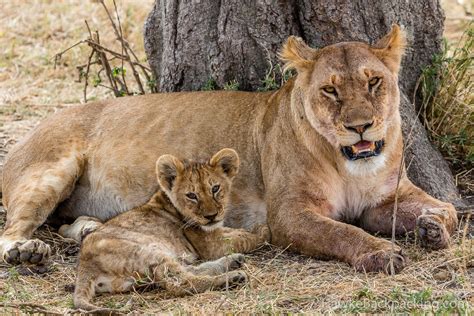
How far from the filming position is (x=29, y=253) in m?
5.75

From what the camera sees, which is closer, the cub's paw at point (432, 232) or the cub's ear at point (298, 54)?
the cub's paw at point (432, 232)

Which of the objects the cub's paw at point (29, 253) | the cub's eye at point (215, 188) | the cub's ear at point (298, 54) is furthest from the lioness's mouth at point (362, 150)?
the cub's paw at point (29, 253)

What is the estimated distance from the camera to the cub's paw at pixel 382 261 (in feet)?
17.2

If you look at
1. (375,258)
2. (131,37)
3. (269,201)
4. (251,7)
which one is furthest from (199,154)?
(131,37)

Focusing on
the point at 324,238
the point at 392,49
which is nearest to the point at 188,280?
the point at 324,238

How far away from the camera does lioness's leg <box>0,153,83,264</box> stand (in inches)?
245

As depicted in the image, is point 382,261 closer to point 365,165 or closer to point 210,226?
point 365,165

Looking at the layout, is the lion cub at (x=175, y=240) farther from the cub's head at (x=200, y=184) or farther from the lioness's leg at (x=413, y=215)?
the lioness's leg at (x=413, y=215)

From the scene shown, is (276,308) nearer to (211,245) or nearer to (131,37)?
(211,245)

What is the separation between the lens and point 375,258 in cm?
528

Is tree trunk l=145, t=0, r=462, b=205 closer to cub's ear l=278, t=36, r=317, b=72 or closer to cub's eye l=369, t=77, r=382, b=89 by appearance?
cub's ear l=278, t=36, r=317, b=72

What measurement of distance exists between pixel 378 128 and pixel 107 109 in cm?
228

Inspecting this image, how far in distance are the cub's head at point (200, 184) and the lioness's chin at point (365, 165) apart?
0.69m

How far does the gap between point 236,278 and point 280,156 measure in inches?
47.7
